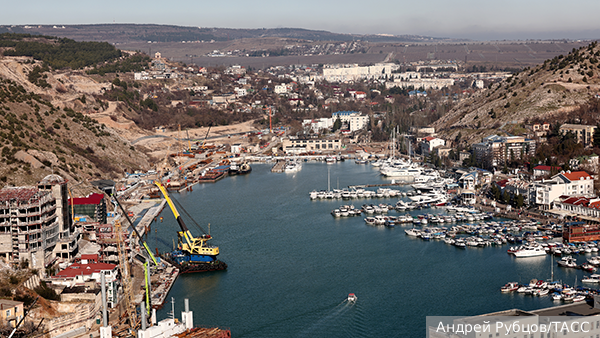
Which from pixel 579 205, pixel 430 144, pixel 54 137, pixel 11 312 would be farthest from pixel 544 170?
pixel 11 312

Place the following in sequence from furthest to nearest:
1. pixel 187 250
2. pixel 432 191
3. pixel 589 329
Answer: pixel 432 191
pixel 187 250
pixel 589 329

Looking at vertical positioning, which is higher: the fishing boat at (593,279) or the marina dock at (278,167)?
the fishing boat at (593,279)

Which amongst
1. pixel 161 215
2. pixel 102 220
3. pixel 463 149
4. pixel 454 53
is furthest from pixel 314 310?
pixel 454 53

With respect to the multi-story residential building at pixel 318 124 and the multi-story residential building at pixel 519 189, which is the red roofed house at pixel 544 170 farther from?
the multi-story residential building at pixel 318 124

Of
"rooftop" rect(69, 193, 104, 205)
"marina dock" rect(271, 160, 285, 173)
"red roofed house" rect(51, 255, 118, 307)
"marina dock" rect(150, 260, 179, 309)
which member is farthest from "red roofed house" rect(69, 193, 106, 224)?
"marina dock" rect(271, 160, 285, 173)

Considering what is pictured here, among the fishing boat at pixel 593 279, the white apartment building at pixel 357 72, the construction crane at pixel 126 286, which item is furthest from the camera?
the white apartment building at pixel 357 72

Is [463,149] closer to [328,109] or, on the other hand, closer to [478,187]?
[478,187]

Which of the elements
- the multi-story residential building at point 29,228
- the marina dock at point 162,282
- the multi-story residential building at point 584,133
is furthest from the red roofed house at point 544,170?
the multi-story residential building at point 29,228
